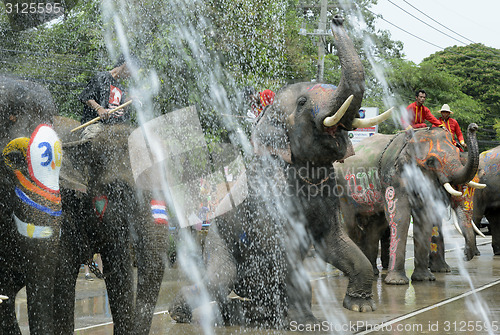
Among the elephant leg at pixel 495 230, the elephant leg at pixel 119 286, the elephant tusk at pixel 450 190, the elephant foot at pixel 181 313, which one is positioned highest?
the elephant leg at pixel 119 286

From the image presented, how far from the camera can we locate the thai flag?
173 inches

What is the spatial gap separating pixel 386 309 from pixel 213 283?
2.02 meters

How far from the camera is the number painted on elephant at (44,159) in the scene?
3744mm

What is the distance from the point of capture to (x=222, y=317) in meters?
6.35

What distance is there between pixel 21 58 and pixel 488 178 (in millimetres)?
10567

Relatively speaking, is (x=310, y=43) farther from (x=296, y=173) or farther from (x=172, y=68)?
(x=296, y=173)

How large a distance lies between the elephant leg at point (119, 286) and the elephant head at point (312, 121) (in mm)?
1988

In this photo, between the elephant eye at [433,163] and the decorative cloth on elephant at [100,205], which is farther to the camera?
the elephant eye at [433,163]

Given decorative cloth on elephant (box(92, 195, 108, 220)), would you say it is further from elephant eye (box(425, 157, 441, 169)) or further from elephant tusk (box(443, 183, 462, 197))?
elephant eye (box(425, 157, 441, 169))

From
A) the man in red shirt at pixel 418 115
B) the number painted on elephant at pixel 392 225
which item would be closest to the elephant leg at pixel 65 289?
the number painted on elephant at pixel 392 225

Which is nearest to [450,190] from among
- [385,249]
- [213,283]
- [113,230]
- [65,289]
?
[385,249]

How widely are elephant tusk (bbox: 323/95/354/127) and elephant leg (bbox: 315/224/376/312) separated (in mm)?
1008

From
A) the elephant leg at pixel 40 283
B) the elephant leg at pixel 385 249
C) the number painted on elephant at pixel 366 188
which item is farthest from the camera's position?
the elephant leg at pixel 385 249

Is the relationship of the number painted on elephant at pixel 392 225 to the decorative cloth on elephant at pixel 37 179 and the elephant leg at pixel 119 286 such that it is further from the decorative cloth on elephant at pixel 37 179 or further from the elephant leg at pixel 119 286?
the decorative cloth on elephant at pixel 37 179
